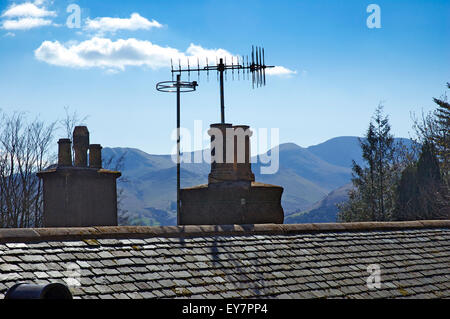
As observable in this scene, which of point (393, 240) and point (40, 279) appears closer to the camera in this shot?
point (40, 279)

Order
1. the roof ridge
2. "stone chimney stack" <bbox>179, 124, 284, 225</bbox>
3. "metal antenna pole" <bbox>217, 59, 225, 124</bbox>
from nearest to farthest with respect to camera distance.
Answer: the roof ridge
"stone chimney stack" <bbox>179, 124, 284, 225</bbox>
"metal antenna pole" <bbox>217, 59, 225, 124</bbox>

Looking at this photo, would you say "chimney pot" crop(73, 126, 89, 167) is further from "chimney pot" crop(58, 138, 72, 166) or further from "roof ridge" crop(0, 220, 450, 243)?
"roof ridge" crop(0, 220, 450, 243)

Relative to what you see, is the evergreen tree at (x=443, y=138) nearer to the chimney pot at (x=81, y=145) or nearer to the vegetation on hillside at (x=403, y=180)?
the vegetation on hillside at (x=403, y=180)

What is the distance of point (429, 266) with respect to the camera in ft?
39.9

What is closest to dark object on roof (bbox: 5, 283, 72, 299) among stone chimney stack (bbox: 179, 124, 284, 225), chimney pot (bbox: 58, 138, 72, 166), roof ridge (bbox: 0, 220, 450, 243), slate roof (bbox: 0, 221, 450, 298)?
slate roof (bbox: 0, 221, 450, 298)

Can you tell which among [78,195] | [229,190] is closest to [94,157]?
[78,195]

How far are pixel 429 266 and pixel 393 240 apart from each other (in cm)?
128

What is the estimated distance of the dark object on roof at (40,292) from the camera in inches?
234

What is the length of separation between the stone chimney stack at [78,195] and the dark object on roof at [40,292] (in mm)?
8552

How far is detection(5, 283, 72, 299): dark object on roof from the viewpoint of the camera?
5945mm

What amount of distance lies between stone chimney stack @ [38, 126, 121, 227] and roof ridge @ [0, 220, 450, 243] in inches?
172
